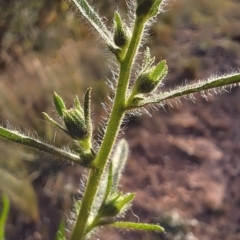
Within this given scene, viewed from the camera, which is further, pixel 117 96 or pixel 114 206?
pixel 114 206

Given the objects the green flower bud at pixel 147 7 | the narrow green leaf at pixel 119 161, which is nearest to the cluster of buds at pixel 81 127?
the green flower bud at pixel 147 7

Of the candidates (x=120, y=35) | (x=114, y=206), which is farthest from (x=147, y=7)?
(x=114, y=206)

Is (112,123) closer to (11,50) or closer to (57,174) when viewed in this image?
(57,174)

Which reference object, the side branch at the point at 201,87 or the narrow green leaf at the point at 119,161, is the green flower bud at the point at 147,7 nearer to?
the side branch at the point at 201,87

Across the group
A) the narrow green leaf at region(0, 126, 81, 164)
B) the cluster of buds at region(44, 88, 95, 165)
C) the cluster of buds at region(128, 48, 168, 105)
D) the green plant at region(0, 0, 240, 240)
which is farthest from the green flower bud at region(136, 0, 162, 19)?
the narrow green leaf at region(0, 126, 81, 164)

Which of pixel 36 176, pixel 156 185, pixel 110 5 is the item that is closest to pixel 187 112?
pixel 156 185

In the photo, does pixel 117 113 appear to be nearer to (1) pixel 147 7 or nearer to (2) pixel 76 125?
(2) pixel 76 125
